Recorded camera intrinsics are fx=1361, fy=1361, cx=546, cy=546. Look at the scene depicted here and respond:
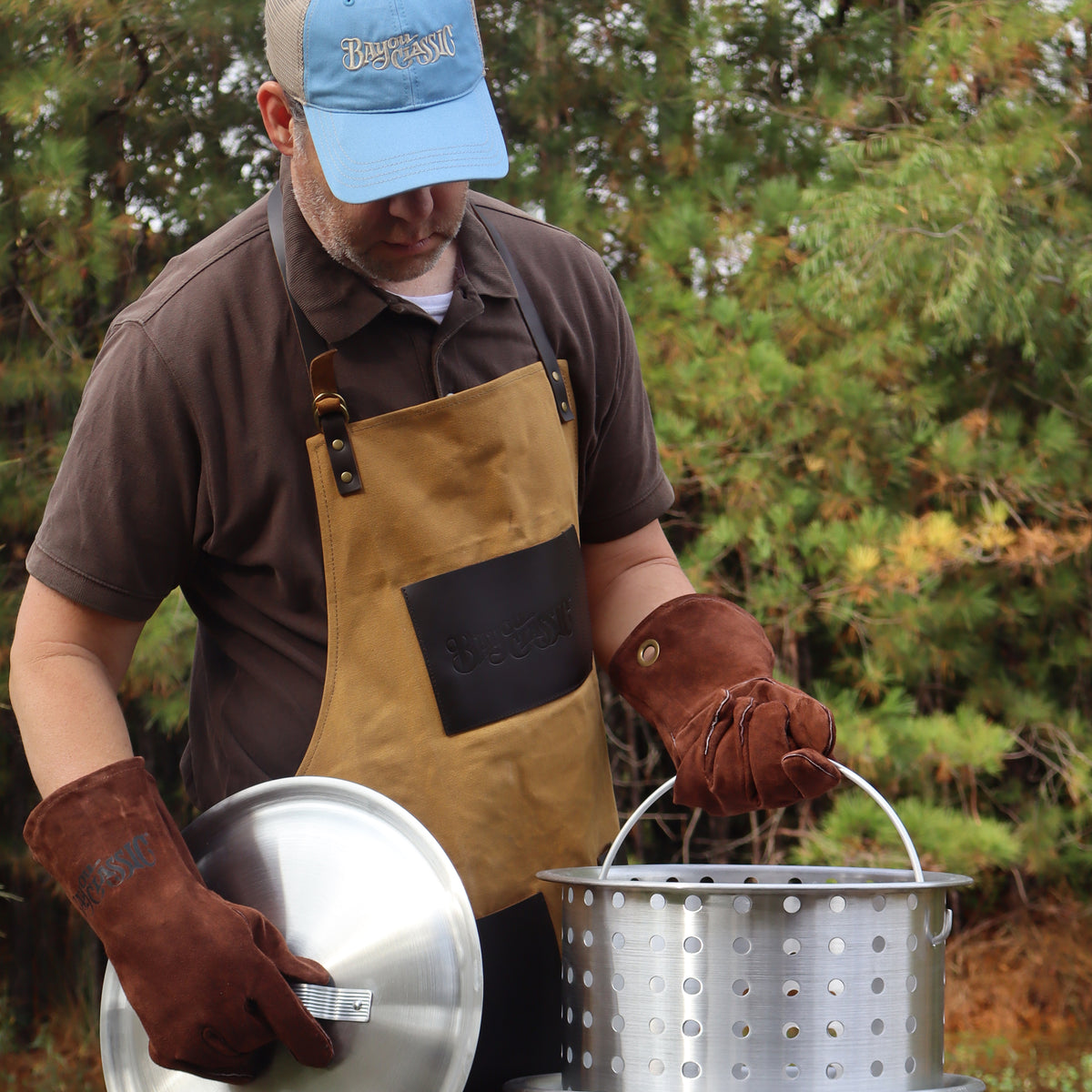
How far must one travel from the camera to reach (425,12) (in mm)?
1267

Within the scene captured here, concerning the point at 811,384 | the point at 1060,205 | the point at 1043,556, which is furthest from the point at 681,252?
the point at 1043,556

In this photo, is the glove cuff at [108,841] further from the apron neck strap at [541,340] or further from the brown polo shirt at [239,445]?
the apron neck strap at [541,340]

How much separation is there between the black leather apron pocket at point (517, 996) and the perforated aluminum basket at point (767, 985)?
275mm

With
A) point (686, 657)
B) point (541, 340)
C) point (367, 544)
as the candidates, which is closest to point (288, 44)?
point (541, 340)

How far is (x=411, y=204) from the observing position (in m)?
1.27

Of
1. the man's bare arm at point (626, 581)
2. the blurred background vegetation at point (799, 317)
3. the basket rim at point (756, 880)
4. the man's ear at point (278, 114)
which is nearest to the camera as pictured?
the basket rim at point (756, 880)

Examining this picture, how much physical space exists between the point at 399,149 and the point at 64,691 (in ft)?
1.91

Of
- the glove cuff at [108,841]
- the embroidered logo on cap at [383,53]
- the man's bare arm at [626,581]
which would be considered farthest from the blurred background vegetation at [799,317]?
the embroidered logo on cap at [383,53]

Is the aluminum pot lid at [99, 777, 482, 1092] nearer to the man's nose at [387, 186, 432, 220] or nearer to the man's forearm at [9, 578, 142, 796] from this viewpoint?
the man's forearm at [9, 578, 142, 796]

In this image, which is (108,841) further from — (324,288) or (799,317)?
(799,317)

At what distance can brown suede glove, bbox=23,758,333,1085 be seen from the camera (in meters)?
1.09

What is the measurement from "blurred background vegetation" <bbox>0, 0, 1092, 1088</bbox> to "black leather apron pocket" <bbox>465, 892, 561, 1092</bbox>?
176 centimetres

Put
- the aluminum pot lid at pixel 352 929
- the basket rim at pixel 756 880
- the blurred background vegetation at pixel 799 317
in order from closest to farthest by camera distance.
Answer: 1. the basket rim at pixel 756 880
2. the aluminum pot lid at pixel 352 929
3. the blurred background vegetation at pixel 799 317

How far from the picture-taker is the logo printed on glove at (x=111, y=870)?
3.70 feet
